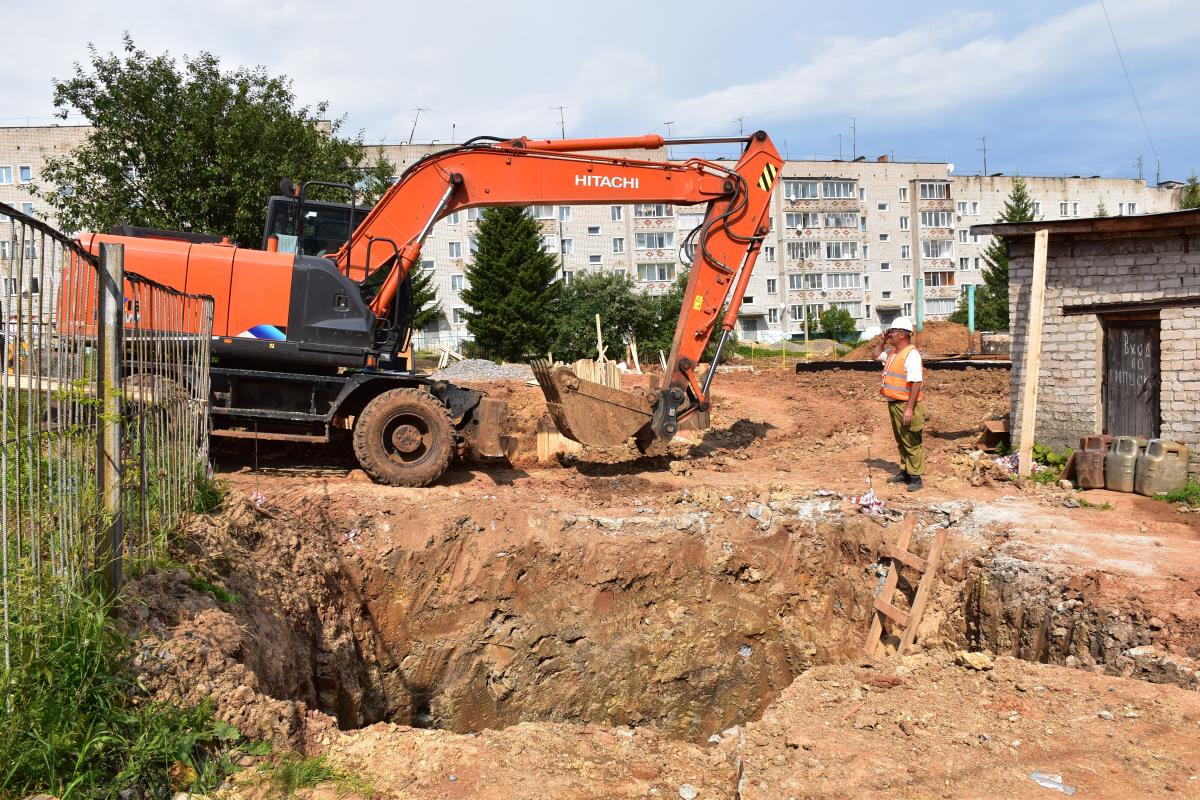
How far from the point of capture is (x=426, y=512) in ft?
26.7

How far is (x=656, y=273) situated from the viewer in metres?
51.0

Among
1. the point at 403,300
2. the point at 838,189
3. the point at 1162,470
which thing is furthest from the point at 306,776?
the point at 838,189

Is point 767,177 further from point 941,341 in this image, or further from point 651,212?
point 651,212

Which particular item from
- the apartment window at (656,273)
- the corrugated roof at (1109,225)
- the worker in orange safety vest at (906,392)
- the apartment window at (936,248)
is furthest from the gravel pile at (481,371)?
the apartment window at (936,248)

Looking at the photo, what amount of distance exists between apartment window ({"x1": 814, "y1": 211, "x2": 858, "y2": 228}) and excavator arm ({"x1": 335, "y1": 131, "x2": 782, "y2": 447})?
47.4 meters

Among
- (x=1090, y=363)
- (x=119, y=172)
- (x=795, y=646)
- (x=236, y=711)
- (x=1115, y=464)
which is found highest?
(x=119, y=172)

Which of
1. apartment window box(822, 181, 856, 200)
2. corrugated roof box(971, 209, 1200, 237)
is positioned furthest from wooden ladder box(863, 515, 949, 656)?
apartment window box(822, 181, 856, 200)

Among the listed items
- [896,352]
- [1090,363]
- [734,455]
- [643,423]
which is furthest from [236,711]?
[1090,363]

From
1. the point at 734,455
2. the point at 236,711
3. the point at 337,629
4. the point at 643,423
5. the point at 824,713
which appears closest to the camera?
the point at 236,711

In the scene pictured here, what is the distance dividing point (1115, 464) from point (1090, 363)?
164 centimetres

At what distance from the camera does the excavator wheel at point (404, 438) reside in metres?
8.63

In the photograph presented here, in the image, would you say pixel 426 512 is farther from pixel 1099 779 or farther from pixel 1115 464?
pixel 1115 464

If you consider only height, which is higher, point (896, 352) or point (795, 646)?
point (896, 352)

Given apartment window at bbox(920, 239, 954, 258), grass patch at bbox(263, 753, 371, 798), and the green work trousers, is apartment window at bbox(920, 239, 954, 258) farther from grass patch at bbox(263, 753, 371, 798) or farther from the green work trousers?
grass patch at bbox(263, 753, 371, 798)
